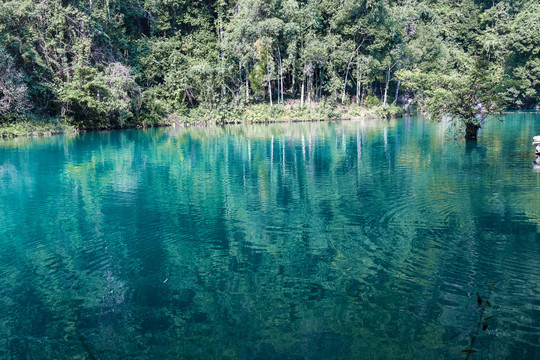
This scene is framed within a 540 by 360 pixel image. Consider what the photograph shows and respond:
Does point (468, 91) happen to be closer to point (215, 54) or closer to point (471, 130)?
point (471, 130)

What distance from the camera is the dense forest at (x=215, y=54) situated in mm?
38906

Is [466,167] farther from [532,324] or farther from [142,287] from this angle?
[142,287]

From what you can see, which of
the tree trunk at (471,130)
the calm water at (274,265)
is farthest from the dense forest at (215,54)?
the calm water at (274,265)

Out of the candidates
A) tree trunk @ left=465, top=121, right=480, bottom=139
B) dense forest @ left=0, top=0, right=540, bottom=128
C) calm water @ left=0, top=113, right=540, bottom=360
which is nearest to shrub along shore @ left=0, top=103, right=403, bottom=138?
dense forest @ left=0, top=0, right=540, bottom=128

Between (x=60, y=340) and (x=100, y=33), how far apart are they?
45.2m

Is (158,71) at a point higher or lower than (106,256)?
higher

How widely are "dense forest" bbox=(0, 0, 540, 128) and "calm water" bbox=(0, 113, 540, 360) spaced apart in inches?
1148

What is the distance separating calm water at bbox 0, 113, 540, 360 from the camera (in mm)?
5059

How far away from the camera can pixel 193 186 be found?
14273 millimetres

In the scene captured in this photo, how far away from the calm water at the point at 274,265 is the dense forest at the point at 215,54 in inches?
1148

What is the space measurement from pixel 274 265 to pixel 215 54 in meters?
52.9

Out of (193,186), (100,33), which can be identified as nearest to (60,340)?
(193,186)

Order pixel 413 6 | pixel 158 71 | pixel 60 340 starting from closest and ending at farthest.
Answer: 1. pixel 60 340
2. pixel 158 71
3. pixel 413 6

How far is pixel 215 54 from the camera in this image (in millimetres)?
55969
